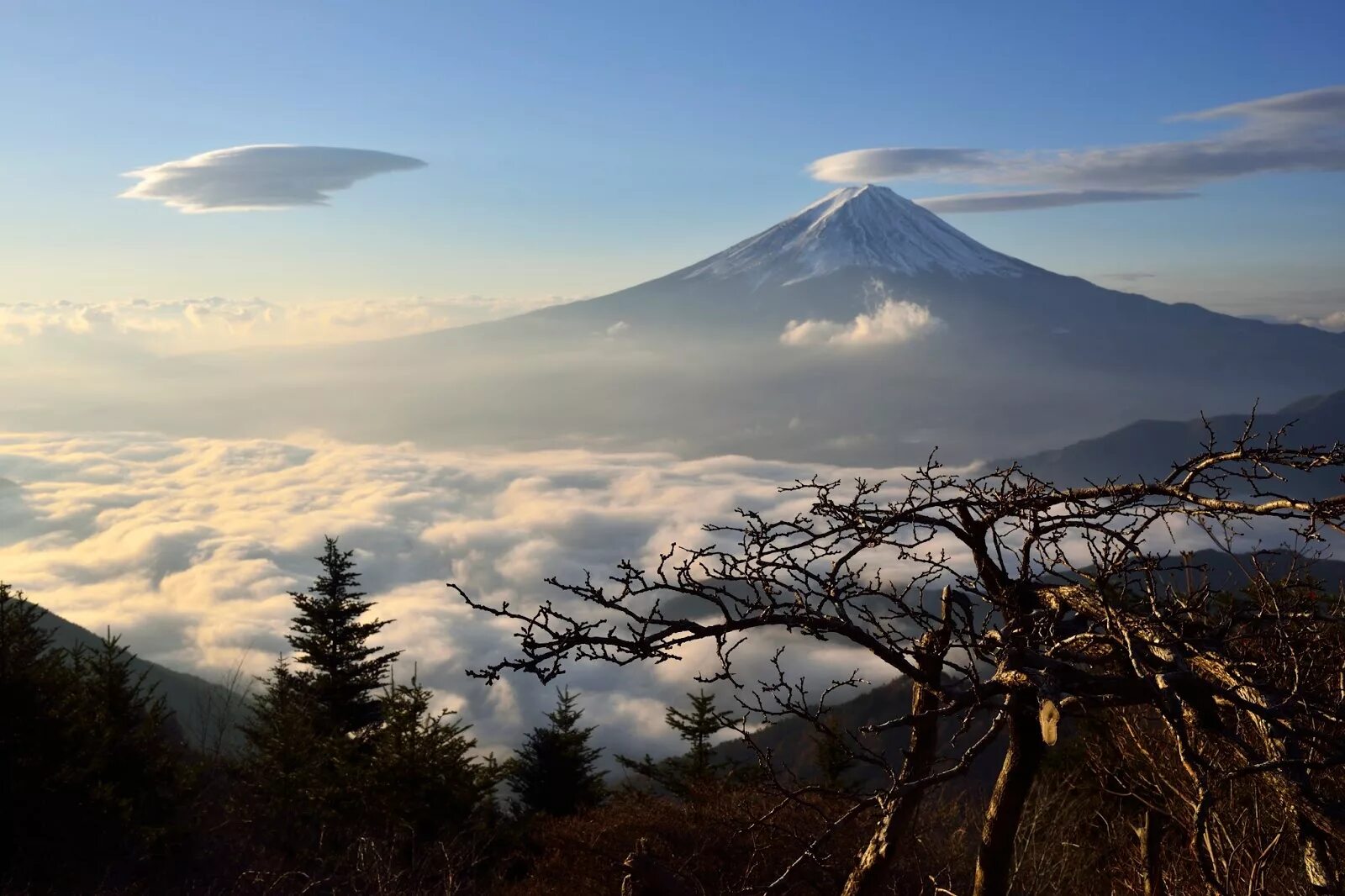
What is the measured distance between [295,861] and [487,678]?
20.6 meters

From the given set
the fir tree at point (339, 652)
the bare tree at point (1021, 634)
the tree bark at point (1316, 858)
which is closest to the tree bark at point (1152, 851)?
the bare tree at point (1021, 634)

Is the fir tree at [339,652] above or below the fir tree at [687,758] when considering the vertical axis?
above

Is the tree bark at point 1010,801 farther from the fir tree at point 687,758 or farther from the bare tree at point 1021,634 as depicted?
the fir tree at point 687,758

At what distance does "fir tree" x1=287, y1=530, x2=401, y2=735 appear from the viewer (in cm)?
3438

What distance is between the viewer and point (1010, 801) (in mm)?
5512

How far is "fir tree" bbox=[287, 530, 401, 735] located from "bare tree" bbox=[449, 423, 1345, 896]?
31.1m

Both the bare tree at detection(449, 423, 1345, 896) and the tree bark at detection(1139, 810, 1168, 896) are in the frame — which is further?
the tree bark at detection(1139, 810, 1168, 896)

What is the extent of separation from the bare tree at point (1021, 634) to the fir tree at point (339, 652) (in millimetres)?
31081

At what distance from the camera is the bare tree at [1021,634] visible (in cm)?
449

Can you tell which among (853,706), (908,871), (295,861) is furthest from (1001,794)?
(853,706)

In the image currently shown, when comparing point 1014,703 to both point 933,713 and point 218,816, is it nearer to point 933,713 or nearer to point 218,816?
point 933,713

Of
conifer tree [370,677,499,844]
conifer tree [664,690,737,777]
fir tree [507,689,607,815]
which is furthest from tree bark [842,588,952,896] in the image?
fir tree [507,689,607,815]

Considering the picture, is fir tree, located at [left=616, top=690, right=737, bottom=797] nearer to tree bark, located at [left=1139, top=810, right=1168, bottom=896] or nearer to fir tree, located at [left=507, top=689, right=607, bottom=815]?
fir tree, located at [left=507, top=689, right=607, bottom=815]

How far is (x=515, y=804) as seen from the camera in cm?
2994
